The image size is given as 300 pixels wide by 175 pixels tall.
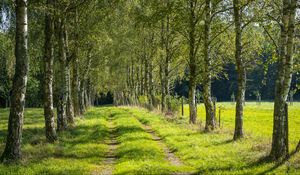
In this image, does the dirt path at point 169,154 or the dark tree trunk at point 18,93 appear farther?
the dirt path at point 169,154

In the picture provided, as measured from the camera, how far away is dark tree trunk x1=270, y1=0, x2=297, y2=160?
1603 cm

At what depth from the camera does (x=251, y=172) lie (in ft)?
47.1

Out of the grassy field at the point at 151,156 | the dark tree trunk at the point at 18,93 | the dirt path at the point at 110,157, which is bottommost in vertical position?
the dirt path at the point at 110,157

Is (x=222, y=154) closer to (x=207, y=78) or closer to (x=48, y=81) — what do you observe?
(x=48, y=81)

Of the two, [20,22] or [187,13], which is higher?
[187,13]

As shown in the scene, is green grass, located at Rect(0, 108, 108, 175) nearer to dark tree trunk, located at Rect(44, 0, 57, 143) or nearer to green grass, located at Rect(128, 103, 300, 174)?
dark tree trunk, located at Rect(44, 0, 57, 143)

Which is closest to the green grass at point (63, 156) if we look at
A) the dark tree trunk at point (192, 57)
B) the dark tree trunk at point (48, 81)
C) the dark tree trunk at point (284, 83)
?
the dark tree trunk at point (48, 81)

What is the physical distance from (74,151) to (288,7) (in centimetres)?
1161

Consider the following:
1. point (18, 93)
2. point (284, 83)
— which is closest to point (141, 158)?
point (18, 93)

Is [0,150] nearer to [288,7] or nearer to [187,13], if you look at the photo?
[288,7]

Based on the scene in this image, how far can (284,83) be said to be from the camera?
53.3 feet

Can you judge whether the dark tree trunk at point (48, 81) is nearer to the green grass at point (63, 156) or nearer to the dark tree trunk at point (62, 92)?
the green grass at point (63, 156)

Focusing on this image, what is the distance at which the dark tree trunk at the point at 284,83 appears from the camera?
16.0m

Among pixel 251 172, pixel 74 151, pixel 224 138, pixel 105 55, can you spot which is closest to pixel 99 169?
pixel 74 151
